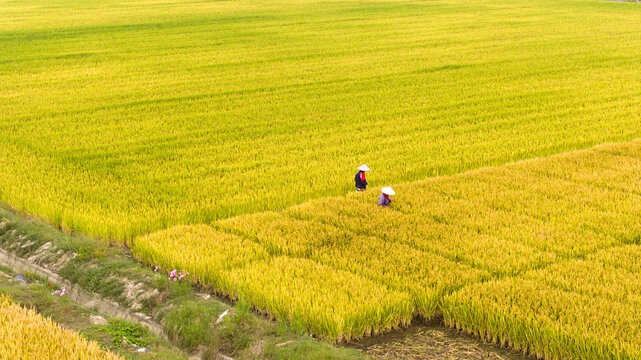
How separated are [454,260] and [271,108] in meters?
9.61

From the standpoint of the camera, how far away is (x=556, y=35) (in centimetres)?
2952

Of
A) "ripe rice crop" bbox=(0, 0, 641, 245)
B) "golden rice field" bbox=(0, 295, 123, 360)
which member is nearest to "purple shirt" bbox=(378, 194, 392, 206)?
"ripe rice crop" bbox=(0, 0, 641, 245)

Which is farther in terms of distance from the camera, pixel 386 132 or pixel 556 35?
pixel 556 35

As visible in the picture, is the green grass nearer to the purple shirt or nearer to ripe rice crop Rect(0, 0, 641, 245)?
ripe rice crop Rect(0, 0, 641, 245)

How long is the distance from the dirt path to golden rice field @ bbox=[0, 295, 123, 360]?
208 centimetres

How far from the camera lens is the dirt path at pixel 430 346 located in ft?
18.4

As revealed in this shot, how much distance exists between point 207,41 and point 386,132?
661 inches

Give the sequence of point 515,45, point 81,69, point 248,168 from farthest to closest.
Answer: point 515,45
point 81,69
point 248,168

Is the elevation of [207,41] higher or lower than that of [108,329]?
higher

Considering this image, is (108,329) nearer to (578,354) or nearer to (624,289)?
(578,354)

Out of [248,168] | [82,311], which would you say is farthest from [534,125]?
[82,311]

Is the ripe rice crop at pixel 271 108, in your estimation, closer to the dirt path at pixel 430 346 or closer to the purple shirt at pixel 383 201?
the purple shirt at pixel 383 201

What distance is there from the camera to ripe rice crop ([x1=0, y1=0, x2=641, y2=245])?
9875mm

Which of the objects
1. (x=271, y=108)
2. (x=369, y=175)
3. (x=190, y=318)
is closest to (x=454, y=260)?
(x=190, y=318)
